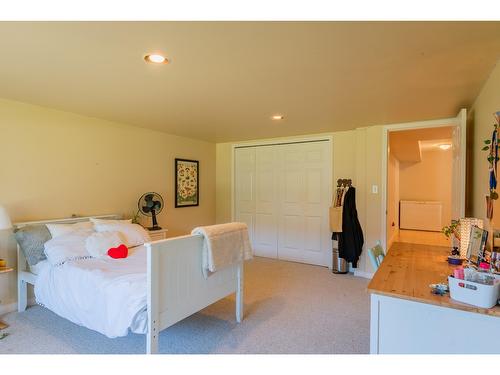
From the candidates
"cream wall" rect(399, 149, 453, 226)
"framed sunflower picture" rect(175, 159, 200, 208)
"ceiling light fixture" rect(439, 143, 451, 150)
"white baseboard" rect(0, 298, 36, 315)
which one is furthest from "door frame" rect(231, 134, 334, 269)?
"cream wall" rect(399, 149, 453, 226)

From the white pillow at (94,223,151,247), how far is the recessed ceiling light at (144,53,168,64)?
185 centimetres

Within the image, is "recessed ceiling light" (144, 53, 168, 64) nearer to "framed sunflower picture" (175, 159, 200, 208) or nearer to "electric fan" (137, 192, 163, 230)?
"electric fan" (137, 192, 163, 230)

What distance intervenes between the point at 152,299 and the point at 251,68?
5.34 ft

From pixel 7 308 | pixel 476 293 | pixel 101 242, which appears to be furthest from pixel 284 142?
pixel 7 308

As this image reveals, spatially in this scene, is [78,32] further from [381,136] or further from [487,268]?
[381,136]

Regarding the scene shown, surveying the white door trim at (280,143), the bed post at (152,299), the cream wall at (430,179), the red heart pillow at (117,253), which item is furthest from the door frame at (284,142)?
the cream wall at (430,179)

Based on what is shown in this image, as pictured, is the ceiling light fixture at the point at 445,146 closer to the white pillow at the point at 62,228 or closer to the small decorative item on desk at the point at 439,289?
the small decorative item on desk at the point at 439,289

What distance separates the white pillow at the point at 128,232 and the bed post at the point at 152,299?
4.40 feet

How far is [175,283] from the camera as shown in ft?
6.57

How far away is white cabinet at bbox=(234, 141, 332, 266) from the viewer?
4492mm

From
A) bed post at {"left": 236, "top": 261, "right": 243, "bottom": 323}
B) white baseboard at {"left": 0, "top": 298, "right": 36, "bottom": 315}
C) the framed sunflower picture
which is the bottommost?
white baseboard at {"left": 0, "top": 298, "right": 36, "bottom": 315}

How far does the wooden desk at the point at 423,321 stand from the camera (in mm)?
1282

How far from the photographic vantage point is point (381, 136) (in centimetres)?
386

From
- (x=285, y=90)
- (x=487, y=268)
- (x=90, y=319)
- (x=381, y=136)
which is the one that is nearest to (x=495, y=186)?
(x=487, y=268)
